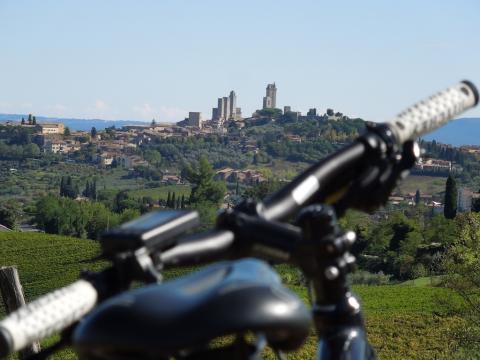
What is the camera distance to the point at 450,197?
71.4 metres

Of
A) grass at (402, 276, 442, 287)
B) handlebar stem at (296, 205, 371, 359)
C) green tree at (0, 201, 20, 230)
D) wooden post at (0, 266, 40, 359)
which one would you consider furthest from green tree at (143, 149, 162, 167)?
handlebar stem at (296, 205, 371, 359)

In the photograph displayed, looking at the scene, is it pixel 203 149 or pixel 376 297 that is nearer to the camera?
pixel 376 297

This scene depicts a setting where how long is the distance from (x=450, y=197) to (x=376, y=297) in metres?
31.6

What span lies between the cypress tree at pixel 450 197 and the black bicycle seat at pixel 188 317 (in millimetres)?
70508

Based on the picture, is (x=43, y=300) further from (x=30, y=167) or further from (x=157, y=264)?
(x=30, y=167)

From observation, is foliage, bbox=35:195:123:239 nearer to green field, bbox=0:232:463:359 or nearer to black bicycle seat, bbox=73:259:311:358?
green field, bbox=0:232:463:359

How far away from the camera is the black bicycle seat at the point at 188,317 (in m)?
0.68

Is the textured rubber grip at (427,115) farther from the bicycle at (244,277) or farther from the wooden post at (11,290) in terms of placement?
the wooden post at (11,290)

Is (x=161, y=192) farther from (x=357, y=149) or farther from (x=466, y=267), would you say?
(x=357, y=149)

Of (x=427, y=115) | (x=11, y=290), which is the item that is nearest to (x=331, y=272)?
(x=427, y=115)

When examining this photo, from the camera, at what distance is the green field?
872 inches

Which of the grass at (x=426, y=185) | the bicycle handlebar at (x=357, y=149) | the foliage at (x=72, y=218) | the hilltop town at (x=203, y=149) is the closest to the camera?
the bicycle handlebar at (x=357, y=149)

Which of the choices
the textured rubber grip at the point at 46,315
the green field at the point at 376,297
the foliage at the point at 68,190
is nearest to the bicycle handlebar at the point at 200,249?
the textured rubber grip at the point at 46,315

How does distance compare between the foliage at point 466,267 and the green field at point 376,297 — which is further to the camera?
the foliage at point 466,267
